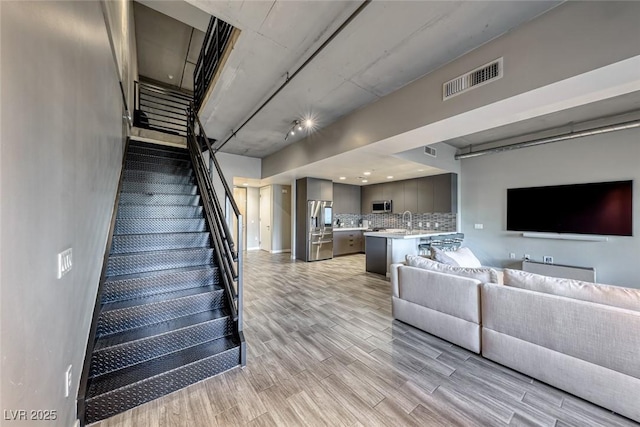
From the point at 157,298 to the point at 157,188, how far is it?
1795 millimetres

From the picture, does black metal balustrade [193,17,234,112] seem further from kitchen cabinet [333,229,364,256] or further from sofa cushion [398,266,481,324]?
kitchen cabinet [333,229,364,256]

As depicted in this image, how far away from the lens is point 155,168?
12.0ft

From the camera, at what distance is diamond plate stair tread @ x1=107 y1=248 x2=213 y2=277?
7.52 feet

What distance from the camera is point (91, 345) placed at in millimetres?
1683

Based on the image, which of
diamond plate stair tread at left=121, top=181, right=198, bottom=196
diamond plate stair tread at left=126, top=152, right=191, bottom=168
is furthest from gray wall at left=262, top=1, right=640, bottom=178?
diamond plate stair tread at left=126, top=152, right=191, bottom=168

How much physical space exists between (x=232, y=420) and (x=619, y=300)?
285 centimetres

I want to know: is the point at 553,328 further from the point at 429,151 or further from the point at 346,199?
the point at 346,199

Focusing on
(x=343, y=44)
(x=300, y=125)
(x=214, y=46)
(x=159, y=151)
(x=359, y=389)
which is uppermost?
(x=214, y=46)

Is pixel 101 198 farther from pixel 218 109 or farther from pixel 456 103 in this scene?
pixel 456 103

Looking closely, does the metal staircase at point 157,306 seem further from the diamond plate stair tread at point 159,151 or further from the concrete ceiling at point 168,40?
the concrete ceiling at point 168,40

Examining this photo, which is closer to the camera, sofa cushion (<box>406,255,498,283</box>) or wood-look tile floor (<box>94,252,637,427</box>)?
wood-look tile floor (<box>94,252,637,427</box>)

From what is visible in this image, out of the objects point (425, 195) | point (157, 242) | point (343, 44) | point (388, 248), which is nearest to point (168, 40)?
point (343, 44)

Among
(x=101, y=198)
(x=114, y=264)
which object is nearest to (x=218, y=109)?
(x=101, y=198)

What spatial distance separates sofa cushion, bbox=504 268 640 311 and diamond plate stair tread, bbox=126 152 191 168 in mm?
4703
